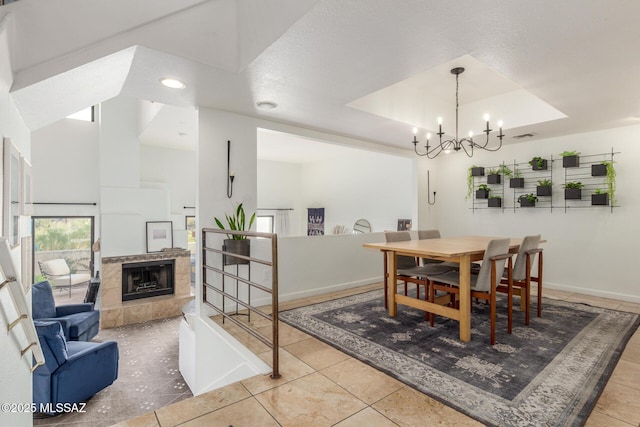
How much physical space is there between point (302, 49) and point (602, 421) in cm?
277

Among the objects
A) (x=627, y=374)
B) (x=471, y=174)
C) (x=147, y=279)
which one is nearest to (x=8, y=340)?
(x=627, y=374)

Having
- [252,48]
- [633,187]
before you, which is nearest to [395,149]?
[633,187]

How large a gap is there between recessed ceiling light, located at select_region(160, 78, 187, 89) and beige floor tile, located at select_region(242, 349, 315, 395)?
2340mm

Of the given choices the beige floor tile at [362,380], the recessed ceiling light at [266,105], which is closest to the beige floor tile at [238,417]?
the beige floor tile at [362,380]

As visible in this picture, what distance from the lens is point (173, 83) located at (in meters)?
2.70

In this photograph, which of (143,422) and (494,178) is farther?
(494,178)

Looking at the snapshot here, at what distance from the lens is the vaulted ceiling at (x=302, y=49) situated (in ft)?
5.62

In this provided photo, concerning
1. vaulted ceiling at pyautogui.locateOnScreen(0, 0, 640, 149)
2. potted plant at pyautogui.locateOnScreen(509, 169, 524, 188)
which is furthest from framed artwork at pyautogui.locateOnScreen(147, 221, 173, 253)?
potted plant at pyautogui.locateOnScreen(509, 169, 524, 188)

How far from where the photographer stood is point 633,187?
391 cm

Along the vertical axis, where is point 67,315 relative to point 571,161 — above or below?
below

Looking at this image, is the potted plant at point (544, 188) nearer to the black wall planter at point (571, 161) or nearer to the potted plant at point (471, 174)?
the black wall planter at point (571, 161)

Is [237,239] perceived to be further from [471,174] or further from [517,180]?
[517,180]

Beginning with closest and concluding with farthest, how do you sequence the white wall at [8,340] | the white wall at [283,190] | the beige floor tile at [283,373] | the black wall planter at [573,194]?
the white wall at [8,340]
the beige floor tile at [283,373]
the black wall planter at [573,194]
the white wall at [283,190]

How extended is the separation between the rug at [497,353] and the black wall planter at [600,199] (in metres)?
1.35
